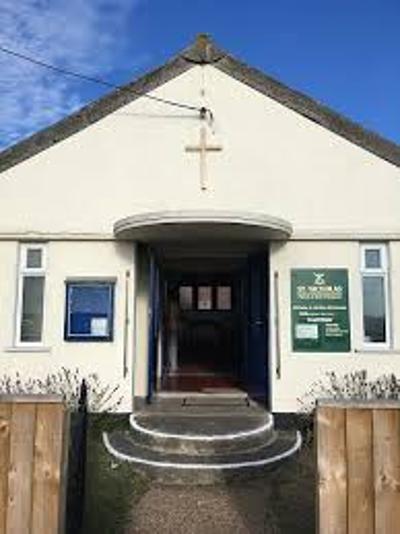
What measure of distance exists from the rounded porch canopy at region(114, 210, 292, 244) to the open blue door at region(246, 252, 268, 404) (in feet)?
2.83

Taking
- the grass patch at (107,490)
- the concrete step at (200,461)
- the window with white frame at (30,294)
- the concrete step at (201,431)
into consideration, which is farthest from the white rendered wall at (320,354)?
the window with white frame at (30,294)

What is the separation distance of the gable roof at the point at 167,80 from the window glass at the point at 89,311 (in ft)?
7.90

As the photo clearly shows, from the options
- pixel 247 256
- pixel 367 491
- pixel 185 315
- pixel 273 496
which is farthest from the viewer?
pixel 185 315

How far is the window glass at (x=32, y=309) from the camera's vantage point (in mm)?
10172

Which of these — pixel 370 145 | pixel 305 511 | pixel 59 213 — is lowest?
pixel 305 511

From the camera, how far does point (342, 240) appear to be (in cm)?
1007

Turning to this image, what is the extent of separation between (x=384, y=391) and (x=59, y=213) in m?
5.84

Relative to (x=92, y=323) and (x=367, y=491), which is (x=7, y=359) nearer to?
(x=92, y=323)

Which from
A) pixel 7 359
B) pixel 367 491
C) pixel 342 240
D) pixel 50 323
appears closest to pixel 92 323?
pixel 50 323

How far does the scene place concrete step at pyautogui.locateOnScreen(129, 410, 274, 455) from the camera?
794cm

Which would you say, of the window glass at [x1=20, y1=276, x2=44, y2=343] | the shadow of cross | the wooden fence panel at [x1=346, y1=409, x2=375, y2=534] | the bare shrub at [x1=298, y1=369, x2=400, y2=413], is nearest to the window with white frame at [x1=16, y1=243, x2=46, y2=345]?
the window glass at [x1=20, y1=276, x2=44, y2=343]

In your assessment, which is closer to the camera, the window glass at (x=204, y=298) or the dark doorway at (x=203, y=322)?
the dark doorway at (x=203, y=322)

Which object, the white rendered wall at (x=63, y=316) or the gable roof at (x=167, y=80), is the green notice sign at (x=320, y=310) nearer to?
the gable roof at (x=167, y=80)

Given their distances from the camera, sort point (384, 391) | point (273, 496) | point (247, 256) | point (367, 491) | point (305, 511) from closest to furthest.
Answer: point (367, 491) → point (305, 511) → point (273, 496) → point (384, 391) → point (247, 256)
